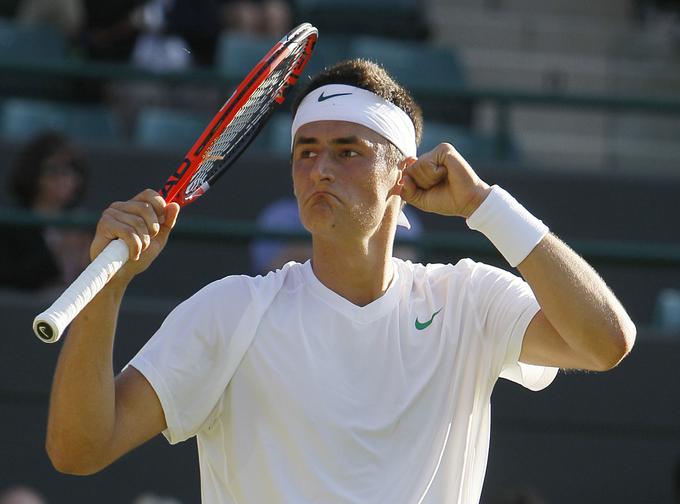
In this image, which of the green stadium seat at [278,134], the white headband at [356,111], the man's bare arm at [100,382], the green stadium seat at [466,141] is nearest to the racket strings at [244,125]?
the white headband at [356,111]

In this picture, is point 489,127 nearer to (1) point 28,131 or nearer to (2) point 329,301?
(1) point 28,131

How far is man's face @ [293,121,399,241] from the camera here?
131 inches

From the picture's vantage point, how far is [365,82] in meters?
3.54

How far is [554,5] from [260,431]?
9.13 meters

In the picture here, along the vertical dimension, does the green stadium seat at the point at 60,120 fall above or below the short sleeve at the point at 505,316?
above

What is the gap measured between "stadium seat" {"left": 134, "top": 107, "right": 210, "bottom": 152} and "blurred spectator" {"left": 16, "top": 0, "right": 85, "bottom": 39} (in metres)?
0.97

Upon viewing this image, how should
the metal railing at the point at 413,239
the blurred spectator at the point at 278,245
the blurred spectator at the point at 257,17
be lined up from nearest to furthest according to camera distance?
the metal railing at the point at 413,239, the blurred spectator at the point at 278,245, the blurred spectator at the point at 257,17

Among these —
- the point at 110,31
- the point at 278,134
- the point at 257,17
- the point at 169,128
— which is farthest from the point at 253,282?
the point at 257,17

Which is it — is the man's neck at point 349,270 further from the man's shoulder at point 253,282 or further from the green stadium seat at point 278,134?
the green stadium seat at point 278,134

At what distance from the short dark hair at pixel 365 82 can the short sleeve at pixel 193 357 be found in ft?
2.11

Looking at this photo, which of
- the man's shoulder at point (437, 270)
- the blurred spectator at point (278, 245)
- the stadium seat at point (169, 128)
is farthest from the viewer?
the stadium seat at point (169, 128)

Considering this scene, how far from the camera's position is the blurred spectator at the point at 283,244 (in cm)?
624

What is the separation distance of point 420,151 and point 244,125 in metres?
4.16

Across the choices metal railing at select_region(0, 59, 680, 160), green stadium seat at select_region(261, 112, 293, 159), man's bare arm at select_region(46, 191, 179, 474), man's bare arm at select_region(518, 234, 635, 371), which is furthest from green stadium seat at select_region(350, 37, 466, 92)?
man's bare arm at select_region(46, 191, 179, 474)
